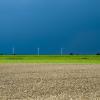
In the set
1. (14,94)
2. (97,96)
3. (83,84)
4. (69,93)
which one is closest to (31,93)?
(14,94)

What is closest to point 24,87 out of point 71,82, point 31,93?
point 31,93

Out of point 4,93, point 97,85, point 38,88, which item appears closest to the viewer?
point 4,93

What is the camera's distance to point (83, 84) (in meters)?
11.9

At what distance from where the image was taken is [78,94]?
9633mm

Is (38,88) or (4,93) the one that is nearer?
(4,93)

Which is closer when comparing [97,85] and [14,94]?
[14,94]

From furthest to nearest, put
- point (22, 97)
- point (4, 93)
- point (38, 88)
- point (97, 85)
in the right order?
point (97, 85), point (38, 88), point (4, 93), point (22, 97)

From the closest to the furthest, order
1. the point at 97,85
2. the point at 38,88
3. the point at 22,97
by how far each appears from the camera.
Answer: the point at 22,97 → the point at 38,88 → the point at 97,85

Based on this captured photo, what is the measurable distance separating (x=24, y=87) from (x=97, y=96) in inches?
113

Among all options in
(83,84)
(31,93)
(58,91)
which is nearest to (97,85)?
(83,84)

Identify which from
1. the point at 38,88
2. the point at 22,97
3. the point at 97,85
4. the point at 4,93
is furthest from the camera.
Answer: the point at 97,85

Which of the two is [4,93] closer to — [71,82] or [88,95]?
[88,95]

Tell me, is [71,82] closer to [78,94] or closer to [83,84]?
[83,84]

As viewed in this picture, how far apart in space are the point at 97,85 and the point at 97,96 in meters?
2.52
